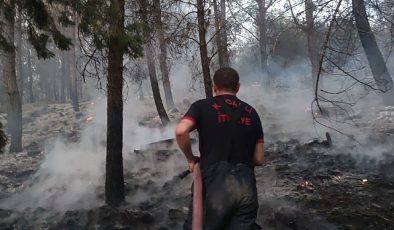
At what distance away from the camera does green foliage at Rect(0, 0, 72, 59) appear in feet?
20.2

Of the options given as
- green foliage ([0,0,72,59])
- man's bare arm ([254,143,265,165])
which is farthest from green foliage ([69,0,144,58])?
man's bare arm ([254,143,265,165])

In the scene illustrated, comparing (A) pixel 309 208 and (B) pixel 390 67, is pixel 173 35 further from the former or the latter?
(B) pixel 390 67

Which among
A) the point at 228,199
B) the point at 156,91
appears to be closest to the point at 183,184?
the point at 228,199

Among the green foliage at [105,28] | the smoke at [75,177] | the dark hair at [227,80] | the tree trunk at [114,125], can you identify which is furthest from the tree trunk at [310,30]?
the smoke at [75,177]

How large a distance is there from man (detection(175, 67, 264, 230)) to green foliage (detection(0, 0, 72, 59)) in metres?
3.77

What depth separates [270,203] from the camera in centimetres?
663

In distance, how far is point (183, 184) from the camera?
8.39 meters

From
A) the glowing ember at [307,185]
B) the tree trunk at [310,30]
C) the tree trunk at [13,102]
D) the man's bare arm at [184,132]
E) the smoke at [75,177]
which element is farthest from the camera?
the tree trunk at [13,102]

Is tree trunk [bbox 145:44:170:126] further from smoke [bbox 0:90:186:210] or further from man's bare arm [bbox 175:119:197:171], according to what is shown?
man's bare arm [bbox 175:119:197:171]

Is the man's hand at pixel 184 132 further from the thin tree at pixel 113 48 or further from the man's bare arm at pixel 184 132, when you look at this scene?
the thin tree at pixel 113 48

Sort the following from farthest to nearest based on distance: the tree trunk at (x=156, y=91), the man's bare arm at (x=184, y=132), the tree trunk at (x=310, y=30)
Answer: the tree trunk at (x=156, y=91) → the tree trunk at (x=310, y=30) → the man's bare arm at (x=184, y=132)

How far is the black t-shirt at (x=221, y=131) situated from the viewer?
341 cm

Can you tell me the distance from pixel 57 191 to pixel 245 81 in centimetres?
3144

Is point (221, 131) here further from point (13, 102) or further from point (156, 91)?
point (13, 102)
